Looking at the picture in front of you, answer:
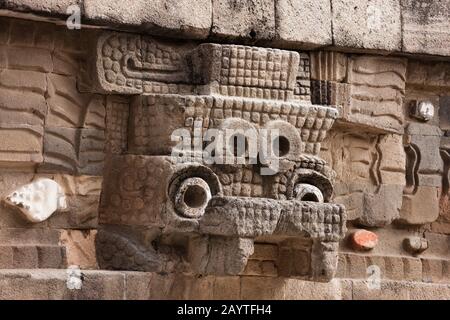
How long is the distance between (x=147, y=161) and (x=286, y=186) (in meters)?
0.94

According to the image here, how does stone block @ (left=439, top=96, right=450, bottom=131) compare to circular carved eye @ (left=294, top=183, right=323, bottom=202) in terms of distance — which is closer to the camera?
circular carved eye @ (left=294, top=183, right=323, bottom=202)

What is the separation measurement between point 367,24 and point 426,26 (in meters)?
0.49

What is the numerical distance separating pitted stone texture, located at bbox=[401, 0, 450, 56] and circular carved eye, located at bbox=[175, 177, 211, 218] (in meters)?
1.85

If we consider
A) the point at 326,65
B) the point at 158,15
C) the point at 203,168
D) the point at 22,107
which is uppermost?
the point at 326,65

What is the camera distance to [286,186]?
929 cm

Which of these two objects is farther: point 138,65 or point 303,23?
point 303,23

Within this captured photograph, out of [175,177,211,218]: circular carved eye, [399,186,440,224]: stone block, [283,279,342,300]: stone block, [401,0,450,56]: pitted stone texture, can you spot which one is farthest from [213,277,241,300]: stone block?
[401,0,450,56]: pitted stone texture

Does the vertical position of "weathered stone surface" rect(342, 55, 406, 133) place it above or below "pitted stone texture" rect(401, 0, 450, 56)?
below

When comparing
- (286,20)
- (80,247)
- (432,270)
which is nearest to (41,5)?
(80,247)

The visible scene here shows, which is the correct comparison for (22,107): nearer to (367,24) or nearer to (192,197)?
(192,197)

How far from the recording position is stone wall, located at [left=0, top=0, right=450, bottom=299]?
8680mm

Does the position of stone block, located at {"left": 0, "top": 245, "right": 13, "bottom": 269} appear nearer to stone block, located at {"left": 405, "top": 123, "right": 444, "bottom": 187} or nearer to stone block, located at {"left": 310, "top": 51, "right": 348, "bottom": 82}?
stone block, located at {"left": 310, "top": 51, "right": 348, "bottom": 82}

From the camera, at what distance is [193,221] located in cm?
887

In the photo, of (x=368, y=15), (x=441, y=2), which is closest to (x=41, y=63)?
(x=368, y=15)
